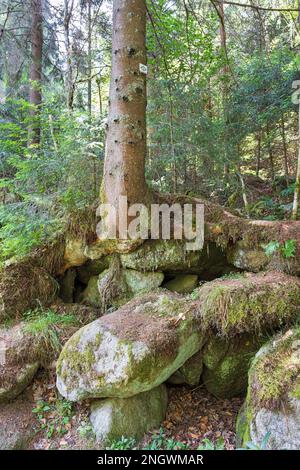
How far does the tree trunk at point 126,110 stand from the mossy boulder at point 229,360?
201 cm

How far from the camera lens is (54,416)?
3.23m

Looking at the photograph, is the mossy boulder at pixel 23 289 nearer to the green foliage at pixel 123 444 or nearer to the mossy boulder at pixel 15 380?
the mossy boulder at pixel 15 380

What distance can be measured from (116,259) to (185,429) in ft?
7.07

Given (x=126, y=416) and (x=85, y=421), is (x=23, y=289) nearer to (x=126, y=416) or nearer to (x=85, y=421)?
(x=85, y=421)

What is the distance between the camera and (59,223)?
4.25 m

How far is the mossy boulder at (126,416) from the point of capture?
3.02 meters

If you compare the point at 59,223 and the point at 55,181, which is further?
the point at 55,181

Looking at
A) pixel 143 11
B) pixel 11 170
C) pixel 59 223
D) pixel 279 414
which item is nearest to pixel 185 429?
pixel 279 414

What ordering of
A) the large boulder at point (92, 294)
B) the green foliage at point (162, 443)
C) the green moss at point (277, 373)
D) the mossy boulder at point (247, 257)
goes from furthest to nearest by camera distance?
1. the large boulder at point (92, 294)
2. the mossy boulder at point (247, 257)
3. the green foliage at point (162, 443)
4. the green moss at point (277, 373)

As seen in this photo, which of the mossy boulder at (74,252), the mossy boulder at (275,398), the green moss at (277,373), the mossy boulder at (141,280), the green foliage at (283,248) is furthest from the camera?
the mossy boulder at (74,252)

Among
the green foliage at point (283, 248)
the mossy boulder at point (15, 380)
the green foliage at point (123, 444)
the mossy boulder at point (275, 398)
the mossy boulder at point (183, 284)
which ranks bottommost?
the green foliage at point (123, 444)

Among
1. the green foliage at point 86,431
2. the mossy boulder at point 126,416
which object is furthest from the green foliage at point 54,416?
the mossy boulder at point 126,416

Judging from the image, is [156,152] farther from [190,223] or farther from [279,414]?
[279,414]

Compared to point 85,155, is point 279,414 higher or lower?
lower
